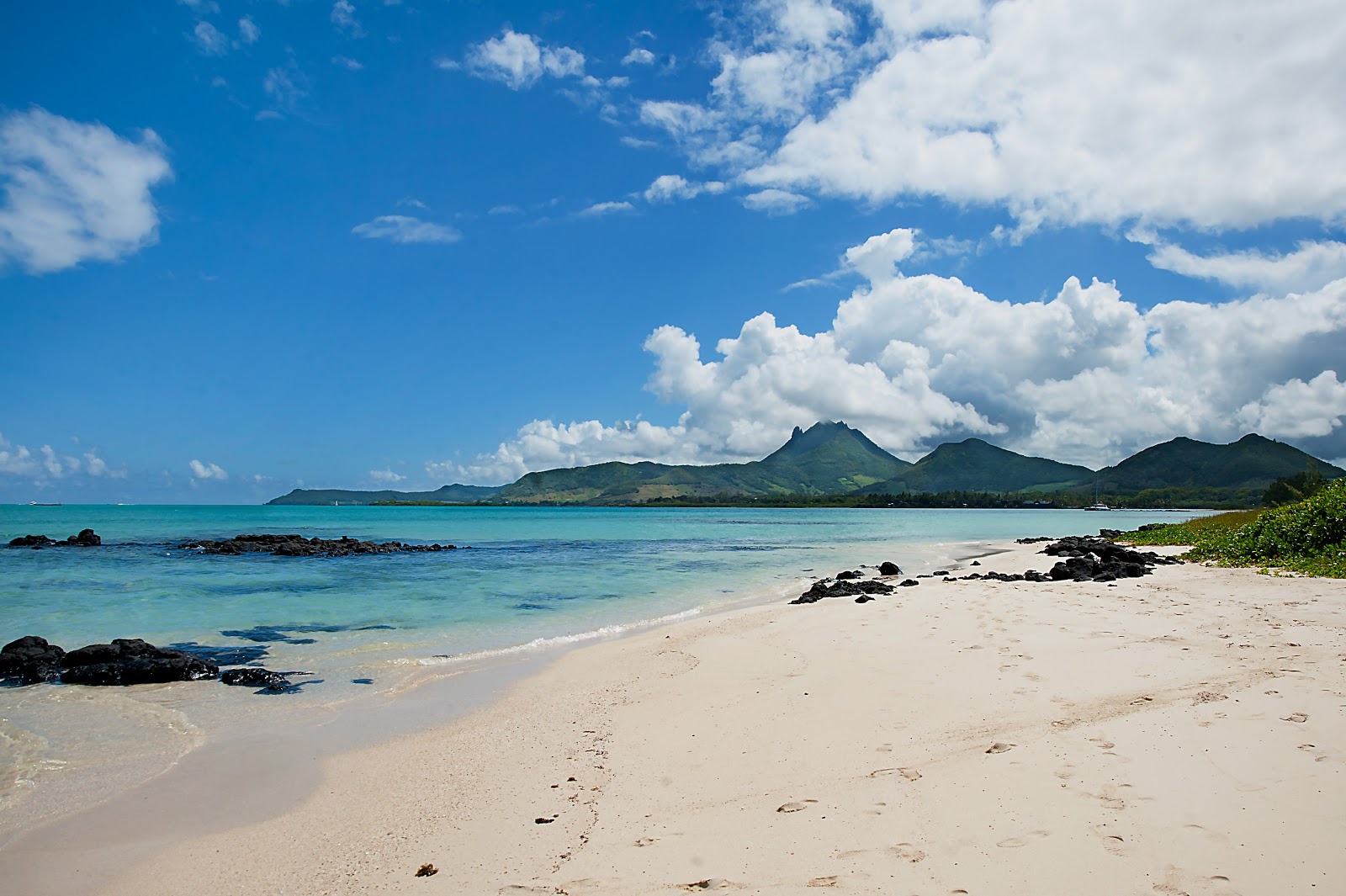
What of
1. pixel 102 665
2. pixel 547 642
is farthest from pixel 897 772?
pixel 102 665

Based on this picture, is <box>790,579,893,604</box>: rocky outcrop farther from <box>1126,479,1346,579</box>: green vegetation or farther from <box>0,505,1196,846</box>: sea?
<box>1126,479,1346,579</box>: green vegetation

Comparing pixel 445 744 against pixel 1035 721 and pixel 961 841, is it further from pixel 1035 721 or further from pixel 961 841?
pixel 1035 721

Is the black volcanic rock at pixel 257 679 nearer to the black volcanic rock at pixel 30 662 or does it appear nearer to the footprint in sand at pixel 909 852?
the black volcanic rock at pixel 30 662

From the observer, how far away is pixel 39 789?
276 inches

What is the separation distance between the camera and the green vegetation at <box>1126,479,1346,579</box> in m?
17.5

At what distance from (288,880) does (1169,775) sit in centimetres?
687

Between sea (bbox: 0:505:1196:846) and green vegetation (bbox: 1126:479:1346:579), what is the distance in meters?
11.4

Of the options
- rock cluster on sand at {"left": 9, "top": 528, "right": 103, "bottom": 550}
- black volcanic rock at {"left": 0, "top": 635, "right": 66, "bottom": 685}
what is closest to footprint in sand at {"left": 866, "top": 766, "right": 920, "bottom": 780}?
black volcanic rock at {"left": 0, "top": 635, "right": 66, "bottom": 685}

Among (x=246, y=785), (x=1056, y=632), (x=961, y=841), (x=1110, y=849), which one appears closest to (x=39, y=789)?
(x=246, y=785)

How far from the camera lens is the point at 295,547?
151ft

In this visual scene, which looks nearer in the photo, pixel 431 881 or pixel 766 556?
pixel 431 881

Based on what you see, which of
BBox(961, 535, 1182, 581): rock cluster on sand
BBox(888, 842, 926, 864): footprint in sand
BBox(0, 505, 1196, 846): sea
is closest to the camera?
BBox(888, 842, 926, 864): footprint in sand

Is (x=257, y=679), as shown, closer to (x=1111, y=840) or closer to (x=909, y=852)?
(x=909, y=852)

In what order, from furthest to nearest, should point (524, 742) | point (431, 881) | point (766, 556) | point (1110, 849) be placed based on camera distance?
point (766, 556)
point (524, 742)
point (431, 881)
point (1110, 849)
